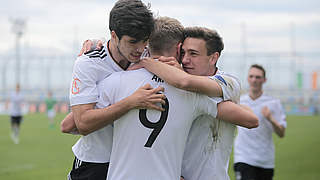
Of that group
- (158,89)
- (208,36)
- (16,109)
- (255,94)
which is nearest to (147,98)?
(158,89)

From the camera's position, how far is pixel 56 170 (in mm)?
13117

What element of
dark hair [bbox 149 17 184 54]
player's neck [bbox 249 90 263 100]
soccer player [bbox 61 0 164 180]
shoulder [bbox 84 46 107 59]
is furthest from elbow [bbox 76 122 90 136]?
player's neck [bbox 249 90 263 100]

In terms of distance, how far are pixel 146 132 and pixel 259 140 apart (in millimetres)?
5344

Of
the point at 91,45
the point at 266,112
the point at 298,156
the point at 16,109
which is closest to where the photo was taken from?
the point at 91,45

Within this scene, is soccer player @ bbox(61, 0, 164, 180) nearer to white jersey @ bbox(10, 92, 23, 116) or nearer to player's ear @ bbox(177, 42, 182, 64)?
player's ear @ bbox(177, 42, 182, 64)

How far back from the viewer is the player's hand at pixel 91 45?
11.6ft

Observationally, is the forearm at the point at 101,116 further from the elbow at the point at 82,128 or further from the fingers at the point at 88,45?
the fingers at the point at 88,45

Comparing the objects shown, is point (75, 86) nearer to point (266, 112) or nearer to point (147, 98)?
point (147, 98)

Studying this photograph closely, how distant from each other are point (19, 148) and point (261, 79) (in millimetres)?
12399

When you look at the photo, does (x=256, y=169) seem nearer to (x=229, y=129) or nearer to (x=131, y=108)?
(x=229, y=129)

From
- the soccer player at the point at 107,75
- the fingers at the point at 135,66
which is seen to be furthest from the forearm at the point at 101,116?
the fingers at the point at 135,66

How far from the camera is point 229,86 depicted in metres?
3.44

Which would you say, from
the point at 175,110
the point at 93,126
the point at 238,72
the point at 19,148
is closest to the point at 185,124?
the point at 175,110

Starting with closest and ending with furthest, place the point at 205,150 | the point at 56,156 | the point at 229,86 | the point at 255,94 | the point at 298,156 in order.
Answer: the point at 229,86
the point at 205,150
the point at 255,94
the point at 56,156
the point at 298,156
